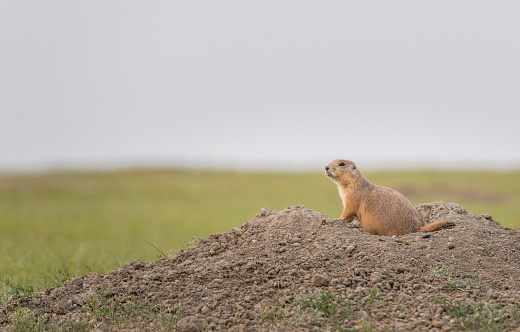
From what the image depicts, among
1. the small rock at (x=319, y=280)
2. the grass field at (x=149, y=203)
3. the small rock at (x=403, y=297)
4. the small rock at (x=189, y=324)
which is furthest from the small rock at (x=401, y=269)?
the grass field at (x=149, y=203)

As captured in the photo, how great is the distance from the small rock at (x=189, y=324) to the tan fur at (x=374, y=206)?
2.85 meters

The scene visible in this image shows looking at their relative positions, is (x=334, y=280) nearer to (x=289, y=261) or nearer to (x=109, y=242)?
(x=289, y=261)

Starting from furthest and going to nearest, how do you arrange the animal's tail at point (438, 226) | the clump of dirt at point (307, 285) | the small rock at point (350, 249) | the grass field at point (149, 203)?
the grass field at point (149, 203), the animal's tail at point (438, 226), the small rock at point (350, 249), the clump of dirt at point (307, 285)

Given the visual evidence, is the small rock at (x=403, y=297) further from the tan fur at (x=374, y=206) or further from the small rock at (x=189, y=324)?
the small rock at (x=189, y=324)

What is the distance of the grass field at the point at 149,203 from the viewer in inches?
418

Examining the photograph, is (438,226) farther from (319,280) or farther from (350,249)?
(319,280)

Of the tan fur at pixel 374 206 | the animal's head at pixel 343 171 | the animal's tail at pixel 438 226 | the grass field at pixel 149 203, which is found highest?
the animal's head at pixel 343 171

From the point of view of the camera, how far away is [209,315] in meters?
5.25

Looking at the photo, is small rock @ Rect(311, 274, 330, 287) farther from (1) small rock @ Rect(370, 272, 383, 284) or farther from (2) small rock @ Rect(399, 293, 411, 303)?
(2) small rock @ Rect(399, 293, 411, 303)

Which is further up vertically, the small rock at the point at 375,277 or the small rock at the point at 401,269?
the small rock at the point at 401,269

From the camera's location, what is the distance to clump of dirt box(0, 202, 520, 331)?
507 centimetres

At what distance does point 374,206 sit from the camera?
7.06 metres

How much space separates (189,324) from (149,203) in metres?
14.3

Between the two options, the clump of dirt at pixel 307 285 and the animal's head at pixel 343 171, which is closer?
the clump of dirt at pixel 307 285
